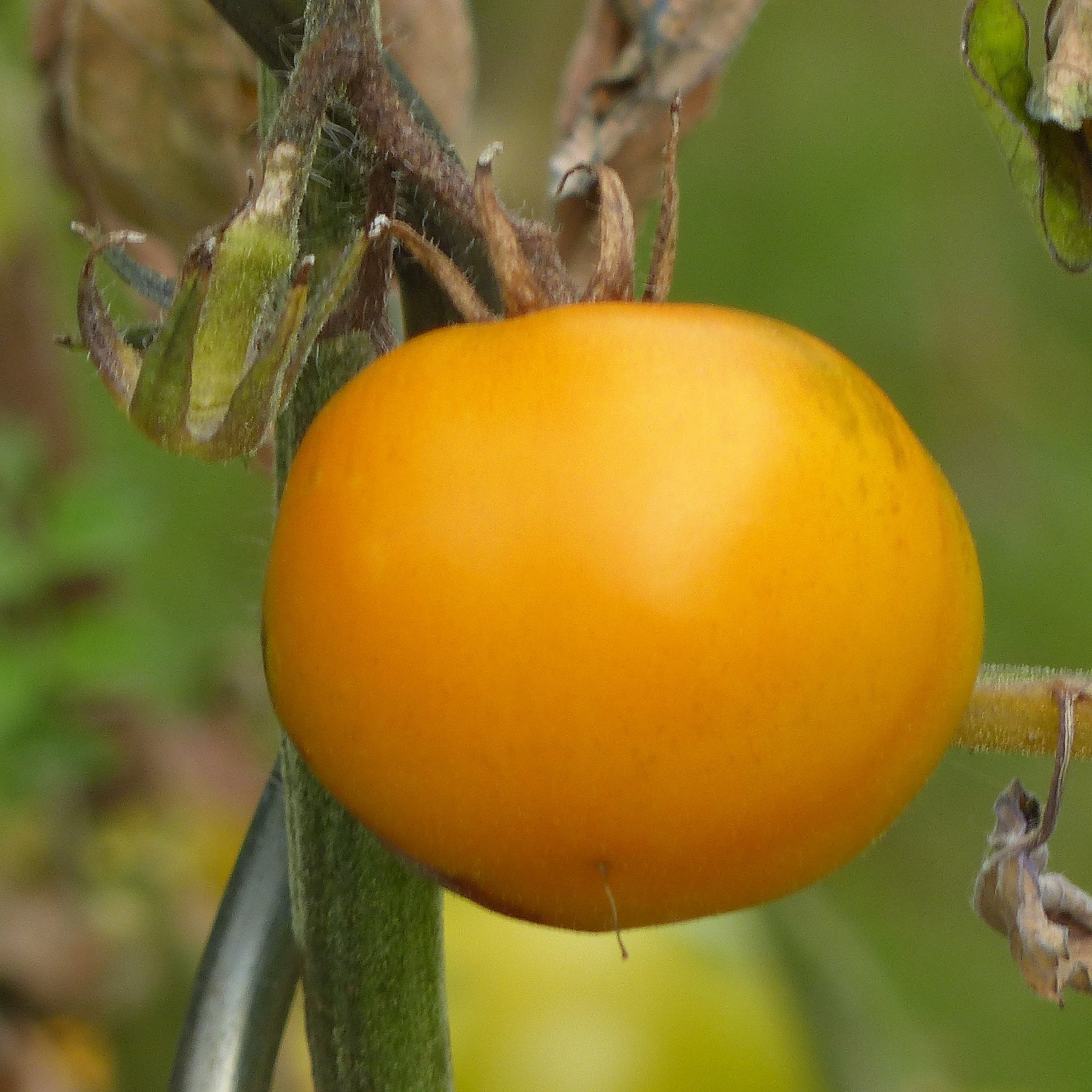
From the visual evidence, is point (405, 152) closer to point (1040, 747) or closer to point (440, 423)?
point (440, 423)

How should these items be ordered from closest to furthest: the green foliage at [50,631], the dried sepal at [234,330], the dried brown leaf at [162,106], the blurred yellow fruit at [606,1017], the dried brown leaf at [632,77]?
1. the dried sepal at [234,330]
2. the dried brown leaf at [632,77]
3. the dried brown leaf at [162,106]
4. the blurred yellow fruit at [606,1017]
5. the green foliage at [50,631]

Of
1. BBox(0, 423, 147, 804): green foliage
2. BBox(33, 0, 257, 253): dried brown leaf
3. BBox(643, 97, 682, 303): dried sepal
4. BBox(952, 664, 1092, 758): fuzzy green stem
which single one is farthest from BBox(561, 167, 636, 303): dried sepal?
BBox(0, 423, 147, 804): green foliage

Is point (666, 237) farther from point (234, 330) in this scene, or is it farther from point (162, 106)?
point (162, 106)

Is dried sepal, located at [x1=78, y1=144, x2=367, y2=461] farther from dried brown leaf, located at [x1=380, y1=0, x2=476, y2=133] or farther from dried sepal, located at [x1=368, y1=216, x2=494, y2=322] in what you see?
dried brown leaf, located at [x1=380, y1=0, x2=476, y2=133]

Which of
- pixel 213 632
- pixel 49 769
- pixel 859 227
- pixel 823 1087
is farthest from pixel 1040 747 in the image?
pixel 859 227

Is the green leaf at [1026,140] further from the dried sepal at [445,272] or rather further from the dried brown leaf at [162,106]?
the dried brown leaf at [162,106]

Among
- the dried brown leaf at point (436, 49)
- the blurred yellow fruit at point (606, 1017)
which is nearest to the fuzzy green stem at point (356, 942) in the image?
the dried brown leaf at point (436, 49)
